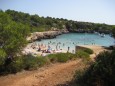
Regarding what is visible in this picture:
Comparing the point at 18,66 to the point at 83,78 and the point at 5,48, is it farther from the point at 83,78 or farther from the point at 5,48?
the point at 83,78

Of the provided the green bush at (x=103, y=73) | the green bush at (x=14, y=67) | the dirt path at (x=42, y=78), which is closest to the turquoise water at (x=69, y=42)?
the green bush at (x=14, y=67)

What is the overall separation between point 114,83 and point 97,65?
1.24 m

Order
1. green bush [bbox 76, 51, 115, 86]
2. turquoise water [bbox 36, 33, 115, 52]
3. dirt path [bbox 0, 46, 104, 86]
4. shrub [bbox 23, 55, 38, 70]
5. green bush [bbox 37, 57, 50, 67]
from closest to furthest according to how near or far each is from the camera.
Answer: green bush [bbox 76, 51, 115, 86] → dirt path [bbox 0, 46, 104, 86] → shrub [bbox 23, 55, 38, 70] → green bush [bbox 37, 57, 50, 67] → turquoise water [bbox 36, 33, 115, 52]

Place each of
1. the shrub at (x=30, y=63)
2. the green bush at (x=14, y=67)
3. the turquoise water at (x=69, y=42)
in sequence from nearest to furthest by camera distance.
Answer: the green bush at (x=14, y=67) → the shrub at (x=30, y=63) → the turquoise water at (x=69, y=42)

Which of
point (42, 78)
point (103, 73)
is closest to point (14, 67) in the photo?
point (42, 78)

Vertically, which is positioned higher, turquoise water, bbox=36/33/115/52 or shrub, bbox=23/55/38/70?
shrub, bbox=23/55/38/70

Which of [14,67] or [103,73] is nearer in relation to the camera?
[103,73]

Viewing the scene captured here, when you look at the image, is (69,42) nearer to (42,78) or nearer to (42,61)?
(42,61)

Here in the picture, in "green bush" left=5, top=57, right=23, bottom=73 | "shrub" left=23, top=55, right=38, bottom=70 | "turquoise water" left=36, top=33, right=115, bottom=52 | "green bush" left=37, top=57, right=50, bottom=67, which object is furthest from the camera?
"turquoise water" left=36, top=33, right=115, bottom=52

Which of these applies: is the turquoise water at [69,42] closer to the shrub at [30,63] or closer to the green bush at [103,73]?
the shrub at [30,63]

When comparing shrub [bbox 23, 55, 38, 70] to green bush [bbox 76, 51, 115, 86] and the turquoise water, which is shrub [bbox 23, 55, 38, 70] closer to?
green bush [bbox 76, 51, 115, 86]

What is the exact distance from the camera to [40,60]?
76.5 ft

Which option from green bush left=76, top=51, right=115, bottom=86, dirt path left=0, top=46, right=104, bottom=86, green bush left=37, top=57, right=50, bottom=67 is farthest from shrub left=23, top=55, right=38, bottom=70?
green bush left=76, top=51, right=115, bottom=86

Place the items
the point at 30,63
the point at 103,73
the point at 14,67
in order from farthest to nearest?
the point at 30,63 < the point at 14,67 < the point at 103,73
